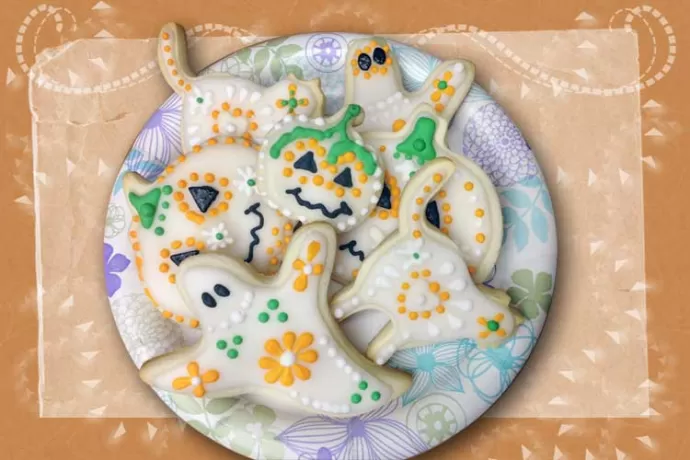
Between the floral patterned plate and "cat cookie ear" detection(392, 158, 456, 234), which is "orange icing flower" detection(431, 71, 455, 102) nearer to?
the floral patterned plate

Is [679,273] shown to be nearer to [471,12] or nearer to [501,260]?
[501,260]

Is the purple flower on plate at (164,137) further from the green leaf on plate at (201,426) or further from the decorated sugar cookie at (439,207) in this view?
the green leaf on plate at (201,426)

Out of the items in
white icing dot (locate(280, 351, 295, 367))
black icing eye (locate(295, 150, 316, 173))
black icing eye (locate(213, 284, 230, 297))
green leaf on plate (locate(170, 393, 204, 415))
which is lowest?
green leaf on plate (locate(170, 393, 204, 415))

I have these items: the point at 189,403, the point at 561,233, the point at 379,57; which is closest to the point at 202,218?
the point at 189,403

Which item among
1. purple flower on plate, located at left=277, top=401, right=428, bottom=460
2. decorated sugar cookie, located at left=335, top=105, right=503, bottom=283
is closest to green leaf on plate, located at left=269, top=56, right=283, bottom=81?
decorated sugar cookie, located at left=335, top=105, right=503, bottom=283

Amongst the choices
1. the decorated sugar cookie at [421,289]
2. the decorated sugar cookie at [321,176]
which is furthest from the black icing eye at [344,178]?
the decorated sugar cookie at [421,289]

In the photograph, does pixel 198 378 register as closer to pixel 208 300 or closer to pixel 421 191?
pixel 208 300
